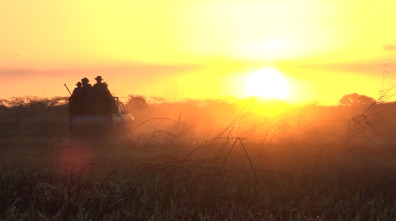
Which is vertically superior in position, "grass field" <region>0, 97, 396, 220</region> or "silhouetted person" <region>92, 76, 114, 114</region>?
"silhouetted person" <region>92, 76, 114, 114</region>

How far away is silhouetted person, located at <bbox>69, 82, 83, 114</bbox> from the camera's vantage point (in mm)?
16281

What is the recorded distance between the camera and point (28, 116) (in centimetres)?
2484

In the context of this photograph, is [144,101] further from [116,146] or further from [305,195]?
[305,195]

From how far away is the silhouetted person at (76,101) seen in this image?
16.3 m

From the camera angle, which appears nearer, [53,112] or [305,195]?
[305,195]

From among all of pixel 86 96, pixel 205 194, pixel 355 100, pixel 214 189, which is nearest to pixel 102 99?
pixel 86 96

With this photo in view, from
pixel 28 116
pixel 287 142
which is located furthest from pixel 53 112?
pixel 287 142

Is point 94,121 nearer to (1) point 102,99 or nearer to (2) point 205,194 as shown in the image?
(1) point 102,99

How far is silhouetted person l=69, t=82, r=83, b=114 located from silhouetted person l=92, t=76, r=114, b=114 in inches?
19.0

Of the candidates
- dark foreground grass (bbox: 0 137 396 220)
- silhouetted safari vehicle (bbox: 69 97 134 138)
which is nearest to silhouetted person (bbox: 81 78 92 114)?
silhouetted safari vehicle (bbox: 69 97 134 138)

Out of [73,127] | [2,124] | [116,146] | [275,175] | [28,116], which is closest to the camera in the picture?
[275,175]

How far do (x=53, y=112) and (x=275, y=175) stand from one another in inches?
850

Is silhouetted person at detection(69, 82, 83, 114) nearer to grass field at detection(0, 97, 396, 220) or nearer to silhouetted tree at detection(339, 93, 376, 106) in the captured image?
grass field at detection(0, 97, 396, 220)

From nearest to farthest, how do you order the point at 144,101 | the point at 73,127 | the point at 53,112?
the point at 73,127 < the point at 53,112 < the point at 144,101
